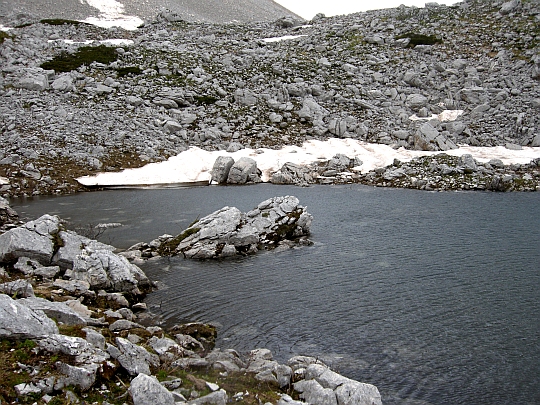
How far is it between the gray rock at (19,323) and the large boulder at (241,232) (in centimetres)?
1641

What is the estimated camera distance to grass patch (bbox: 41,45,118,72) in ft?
234

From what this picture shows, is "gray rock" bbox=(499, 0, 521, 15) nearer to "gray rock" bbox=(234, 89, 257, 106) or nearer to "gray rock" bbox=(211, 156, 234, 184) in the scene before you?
"gray rock" bbox=(234, 89, 257, 106)

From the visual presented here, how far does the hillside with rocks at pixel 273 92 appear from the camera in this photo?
53.2 metres

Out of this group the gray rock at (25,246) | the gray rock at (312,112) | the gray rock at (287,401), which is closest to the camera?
the gray rock at (287,401)

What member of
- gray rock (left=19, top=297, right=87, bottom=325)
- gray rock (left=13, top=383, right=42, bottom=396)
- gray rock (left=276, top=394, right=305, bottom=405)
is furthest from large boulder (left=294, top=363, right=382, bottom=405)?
gray rock (left=19, top=297, right=87, bottom=325)

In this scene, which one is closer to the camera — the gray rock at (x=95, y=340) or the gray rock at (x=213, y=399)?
the gray rock at (x=213, y=399)

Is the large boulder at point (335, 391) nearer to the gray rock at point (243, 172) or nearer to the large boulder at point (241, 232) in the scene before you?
the large boulder at point (241, 232)

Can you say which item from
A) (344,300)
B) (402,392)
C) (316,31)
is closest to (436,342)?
(402,392)

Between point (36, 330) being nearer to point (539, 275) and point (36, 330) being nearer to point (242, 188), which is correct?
point (539, 275)

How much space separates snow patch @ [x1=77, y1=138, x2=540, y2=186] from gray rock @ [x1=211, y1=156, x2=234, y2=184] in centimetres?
90

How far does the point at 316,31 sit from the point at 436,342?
93137 mm

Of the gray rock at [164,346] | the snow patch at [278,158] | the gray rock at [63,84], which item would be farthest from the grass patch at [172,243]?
the gray rock at [63,84]

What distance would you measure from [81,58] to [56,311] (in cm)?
7130

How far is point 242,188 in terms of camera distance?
163 feet
